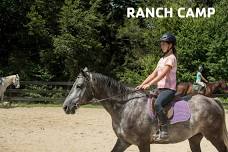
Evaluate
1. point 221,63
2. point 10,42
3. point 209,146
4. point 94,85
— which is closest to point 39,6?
point 10,42

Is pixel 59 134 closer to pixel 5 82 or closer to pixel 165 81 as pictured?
pixel 165 81

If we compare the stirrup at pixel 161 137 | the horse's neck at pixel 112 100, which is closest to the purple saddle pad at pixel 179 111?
the stirrup at pixel 161 137

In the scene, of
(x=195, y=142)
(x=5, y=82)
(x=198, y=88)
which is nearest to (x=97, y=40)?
(x=5, y=82)

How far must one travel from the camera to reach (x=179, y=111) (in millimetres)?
7410

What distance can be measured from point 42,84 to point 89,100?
1807 cm

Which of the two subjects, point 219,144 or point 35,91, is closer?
point 219,144

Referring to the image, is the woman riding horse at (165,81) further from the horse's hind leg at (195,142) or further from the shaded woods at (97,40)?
the shaded woods at (97,40)

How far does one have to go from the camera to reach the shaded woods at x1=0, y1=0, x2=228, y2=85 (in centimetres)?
2655

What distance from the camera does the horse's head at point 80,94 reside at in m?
7.18

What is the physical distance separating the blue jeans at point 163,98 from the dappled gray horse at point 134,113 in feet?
0.75

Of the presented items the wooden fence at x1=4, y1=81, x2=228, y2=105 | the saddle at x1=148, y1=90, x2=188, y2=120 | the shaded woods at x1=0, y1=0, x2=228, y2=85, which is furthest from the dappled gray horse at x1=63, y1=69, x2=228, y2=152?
the shaded woods at x1=0, y1=0, x2=228, y2=85

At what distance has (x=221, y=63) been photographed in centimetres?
2603

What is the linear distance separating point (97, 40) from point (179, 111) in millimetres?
21493

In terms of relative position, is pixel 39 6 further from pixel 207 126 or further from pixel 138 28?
pixel 207 126
